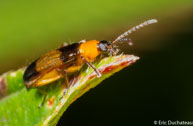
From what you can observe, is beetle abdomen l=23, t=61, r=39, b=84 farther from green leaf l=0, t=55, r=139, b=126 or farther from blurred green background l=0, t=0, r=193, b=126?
blurred green background l=0, t=0, r=193, b=126

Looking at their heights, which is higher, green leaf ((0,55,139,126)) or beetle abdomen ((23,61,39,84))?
beetle abdomen ((23,61,39,84))

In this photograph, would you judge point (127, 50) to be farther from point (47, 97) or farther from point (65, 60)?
point (47, 97)

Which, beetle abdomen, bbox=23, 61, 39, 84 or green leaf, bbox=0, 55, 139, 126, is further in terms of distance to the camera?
beetle abdomen, bbox=23, 61, 39, 84

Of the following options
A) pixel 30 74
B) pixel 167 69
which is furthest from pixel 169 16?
pixel 30 74

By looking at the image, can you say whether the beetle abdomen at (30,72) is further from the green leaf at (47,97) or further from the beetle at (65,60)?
the green leaf at (47,97)

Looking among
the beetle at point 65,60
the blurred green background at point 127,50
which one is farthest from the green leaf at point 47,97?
the blurred green background at point 127,50

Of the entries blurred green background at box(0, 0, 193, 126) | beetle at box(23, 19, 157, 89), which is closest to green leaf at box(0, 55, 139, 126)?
beetle at box(23, 19, 157, 89)
